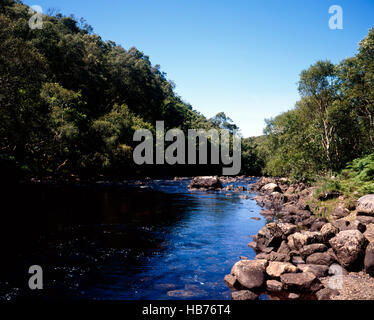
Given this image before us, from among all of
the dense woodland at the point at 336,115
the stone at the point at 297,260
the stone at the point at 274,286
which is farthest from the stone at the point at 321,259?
the dense woodland at the point at 336,115

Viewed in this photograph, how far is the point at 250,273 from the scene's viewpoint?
25.5ft

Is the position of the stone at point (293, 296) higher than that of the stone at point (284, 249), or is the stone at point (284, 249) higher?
the stone at point (284, 249)

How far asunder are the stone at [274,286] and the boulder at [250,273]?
19 centimetres

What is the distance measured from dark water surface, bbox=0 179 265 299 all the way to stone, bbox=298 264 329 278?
100 inches

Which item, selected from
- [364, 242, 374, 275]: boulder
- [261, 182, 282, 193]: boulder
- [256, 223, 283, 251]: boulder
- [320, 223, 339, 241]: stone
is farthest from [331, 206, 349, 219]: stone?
[261, 182, 282, 193]: boulder

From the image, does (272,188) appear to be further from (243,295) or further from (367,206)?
(243,295)

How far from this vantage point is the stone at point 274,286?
741 cm

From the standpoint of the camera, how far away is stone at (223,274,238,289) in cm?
778

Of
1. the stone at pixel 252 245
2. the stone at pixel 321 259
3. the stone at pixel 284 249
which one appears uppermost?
the stone at pixel 321 259

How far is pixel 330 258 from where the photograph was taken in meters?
8.71

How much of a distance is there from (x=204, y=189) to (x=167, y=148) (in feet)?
89.6

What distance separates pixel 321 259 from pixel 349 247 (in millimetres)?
1018

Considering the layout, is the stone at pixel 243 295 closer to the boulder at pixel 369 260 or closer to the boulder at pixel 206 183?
the boulder at pixel 369 260
